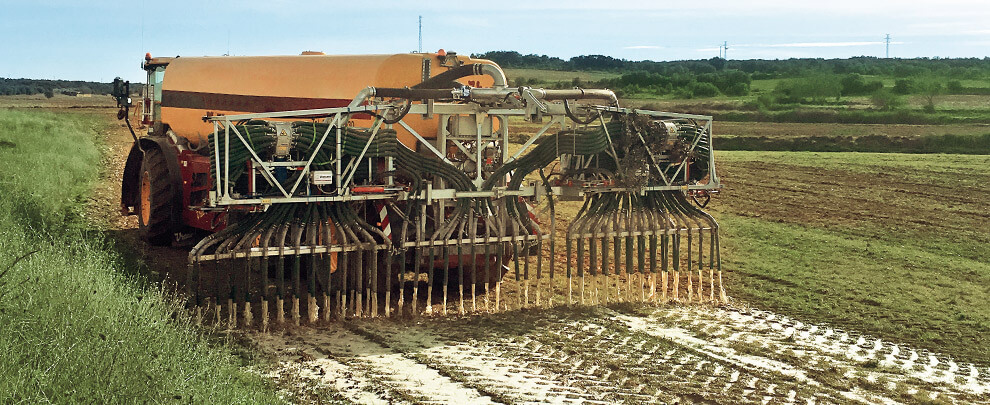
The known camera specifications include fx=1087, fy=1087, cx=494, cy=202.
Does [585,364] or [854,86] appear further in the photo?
[854,86]

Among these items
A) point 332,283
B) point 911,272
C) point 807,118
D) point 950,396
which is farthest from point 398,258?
point 807,118

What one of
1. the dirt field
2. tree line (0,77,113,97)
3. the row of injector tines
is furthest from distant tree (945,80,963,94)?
tree line (0,77,113,97)

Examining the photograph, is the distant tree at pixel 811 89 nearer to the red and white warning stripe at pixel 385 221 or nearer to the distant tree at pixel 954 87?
the distant tree at pixel 954 87

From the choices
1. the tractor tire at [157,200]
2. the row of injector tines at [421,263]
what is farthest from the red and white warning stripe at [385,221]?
the tractor tire at [157,200]

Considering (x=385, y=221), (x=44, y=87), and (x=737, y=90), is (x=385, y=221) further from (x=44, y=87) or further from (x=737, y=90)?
(x=44, y=87)

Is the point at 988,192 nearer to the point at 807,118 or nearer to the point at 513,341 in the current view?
the point at 513,341

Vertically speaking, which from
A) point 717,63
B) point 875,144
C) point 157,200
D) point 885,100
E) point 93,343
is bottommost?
point 93,343

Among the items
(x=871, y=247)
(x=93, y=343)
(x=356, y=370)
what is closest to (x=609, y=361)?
(x=356, y=370)

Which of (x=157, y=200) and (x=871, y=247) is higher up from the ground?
(x=157, y=200)

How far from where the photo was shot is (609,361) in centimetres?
892

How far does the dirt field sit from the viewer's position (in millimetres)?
8055

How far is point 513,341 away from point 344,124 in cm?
275

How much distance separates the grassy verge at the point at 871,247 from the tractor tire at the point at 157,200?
277 inches

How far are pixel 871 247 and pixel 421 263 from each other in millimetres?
6692
